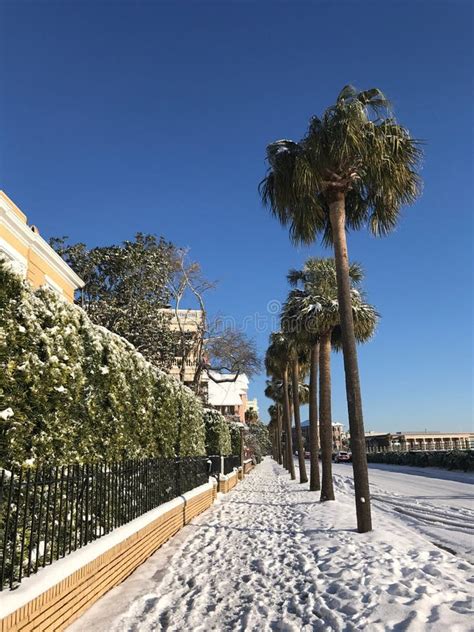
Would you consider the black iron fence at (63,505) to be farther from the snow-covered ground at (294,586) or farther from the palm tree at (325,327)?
the palm tree at (325,327)

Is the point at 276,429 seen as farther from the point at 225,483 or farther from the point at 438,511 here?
the point at 438,511

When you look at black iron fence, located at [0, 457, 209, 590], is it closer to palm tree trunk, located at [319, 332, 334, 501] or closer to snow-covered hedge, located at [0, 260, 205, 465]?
snow-covered hedge, located at [0, 260, 205, 465]

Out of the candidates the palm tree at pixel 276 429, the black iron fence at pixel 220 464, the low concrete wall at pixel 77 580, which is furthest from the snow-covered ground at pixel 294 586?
the palm tree at pixel 276 429

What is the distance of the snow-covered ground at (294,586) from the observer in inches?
→ 207

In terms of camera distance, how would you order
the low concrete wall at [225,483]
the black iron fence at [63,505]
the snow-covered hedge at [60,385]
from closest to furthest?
the black iron fence at [63,505]
the snow-covered hedge at [60,385]
the low concrete wall at [225,483]

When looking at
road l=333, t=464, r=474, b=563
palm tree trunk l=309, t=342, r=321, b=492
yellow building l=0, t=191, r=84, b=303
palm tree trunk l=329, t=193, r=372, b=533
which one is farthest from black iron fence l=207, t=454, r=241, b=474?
palm tree trunk l=329, t=193, r=372, b=533

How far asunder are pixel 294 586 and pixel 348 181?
8423 millimetres

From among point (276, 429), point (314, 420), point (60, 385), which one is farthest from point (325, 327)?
point (276, 429)

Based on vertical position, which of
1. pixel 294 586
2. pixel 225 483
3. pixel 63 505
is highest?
pixel 63 505

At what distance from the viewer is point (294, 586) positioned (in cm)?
673

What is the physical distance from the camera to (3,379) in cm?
507

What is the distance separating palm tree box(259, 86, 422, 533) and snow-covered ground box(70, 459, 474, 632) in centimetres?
193

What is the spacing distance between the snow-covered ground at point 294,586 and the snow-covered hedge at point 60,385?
6.06ft

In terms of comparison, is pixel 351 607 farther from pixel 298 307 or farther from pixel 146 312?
pixel 146 312
